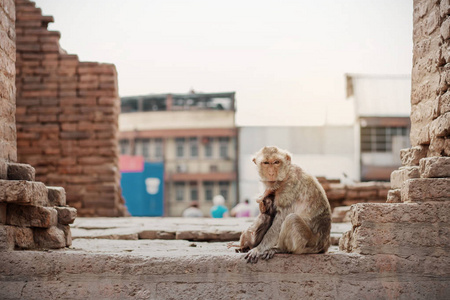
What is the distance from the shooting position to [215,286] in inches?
160

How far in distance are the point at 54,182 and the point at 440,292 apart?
24.8ft

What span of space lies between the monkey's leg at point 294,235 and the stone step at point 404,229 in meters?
0.45

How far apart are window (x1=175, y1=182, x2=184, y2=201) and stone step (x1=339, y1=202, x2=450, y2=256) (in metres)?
26.2

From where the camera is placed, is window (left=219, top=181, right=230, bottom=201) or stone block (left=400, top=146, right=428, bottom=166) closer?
stone block (left=400, top=146, right=428, bottom=166)

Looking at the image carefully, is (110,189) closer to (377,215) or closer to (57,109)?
(57,109)

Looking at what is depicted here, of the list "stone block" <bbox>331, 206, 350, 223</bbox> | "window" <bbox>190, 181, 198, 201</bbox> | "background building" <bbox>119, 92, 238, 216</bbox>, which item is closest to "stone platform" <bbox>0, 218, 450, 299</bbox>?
"stone block" <bbox>331, 206, 350, 223</bbox>

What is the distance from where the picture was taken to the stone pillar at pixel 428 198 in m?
4.10

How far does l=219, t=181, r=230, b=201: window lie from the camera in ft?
95.8

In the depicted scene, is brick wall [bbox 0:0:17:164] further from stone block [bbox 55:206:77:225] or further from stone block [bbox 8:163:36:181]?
stone block [bbox 55:206:77:225]

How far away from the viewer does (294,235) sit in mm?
4090

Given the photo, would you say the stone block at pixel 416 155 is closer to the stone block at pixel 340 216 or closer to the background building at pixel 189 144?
the stone block at pixel 340 216

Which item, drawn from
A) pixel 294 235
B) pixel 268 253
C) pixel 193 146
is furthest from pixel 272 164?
pixel 193 146

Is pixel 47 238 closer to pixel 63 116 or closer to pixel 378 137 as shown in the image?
pixel 63 116

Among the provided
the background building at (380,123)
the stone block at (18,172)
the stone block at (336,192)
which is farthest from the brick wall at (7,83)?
the background building at (380,123)
